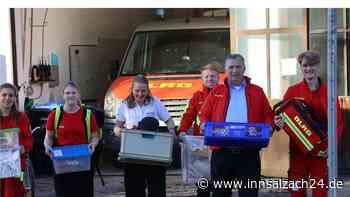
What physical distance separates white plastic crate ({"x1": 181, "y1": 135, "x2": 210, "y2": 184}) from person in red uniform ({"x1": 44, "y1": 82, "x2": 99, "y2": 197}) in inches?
31.6

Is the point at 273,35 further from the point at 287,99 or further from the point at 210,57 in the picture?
the point at 287,99

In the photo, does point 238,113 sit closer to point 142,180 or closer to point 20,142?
point 142,180

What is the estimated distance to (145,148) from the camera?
553 cm

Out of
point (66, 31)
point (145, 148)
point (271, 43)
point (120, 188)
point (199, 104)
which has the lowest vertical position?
point (120, 188)

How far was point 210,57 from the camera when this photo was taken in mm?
9703

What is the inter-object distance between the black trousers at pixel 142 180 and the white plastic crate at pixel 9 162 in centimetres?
92

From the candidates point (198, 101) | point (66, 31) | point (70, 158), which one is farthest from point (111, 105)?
point (70, 158)

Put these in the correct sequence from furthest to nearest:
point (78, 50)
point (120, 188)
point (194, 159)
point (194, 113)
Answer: point (78, 50)
point (120, 188)
point (194, 113)
point (194, 159)

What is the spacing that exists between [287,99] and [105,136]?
4158 mm

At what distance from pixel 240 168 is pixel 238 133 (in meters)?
0.36

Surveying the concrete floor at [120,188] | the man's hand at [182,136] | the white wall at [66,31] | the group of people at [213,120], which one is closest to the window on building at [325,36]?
the concrete floor at [120,188]

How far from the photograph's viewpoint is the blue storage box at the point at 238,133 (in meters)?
5.09
